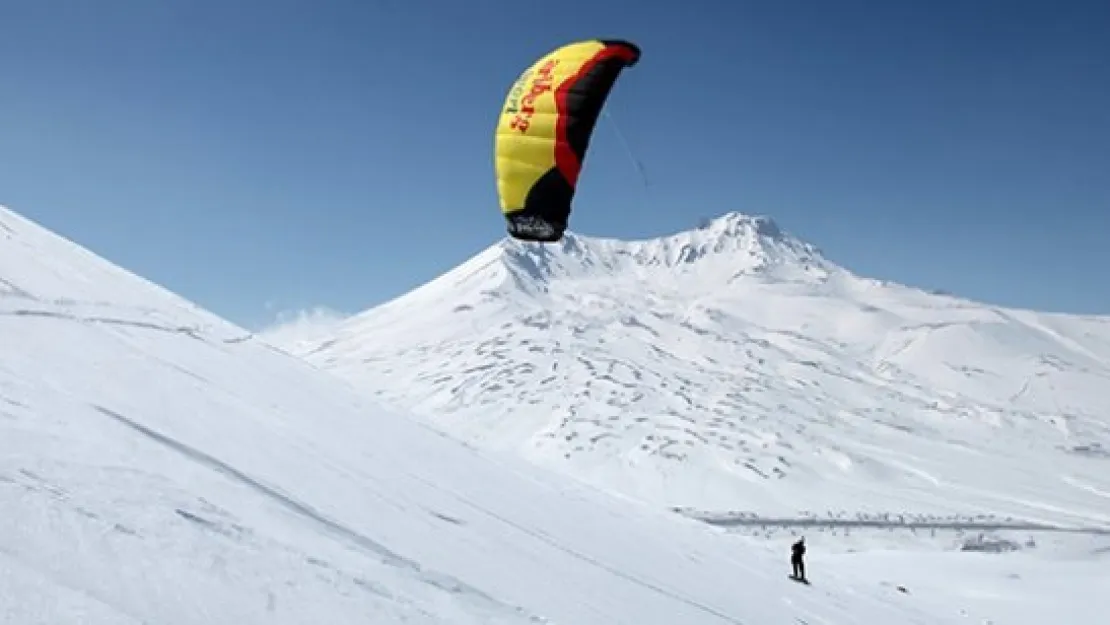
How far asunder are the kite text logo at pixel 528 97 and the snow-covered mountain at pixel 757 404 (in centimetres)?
2829

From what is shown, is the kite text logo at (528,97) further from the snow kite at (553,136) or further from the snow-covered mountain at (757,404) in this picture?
the snow-covered mountain at (757,404)

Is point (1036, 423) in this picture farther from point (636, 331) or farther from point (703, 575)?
point (703, 575)

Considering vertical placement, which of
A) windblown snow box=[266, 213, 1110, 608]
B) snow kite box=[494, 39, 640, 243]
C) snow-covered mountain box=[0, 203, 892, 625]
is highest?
windblown snow box=[266, 213, 1110, 608]

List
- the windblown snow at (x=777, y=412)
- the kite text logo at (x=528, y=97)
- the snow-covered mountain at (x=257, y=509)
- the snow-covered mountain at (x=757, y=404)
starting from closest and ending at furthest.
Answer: the snow-covered mountain at (x=257, y=509)
the kite text logo at (x=528, y=97)
the windblown snow at (x=777, y=412)
the snow-covered mountain at (x=757, y=404)

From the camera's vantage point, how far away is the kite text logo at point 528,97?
60.4ft

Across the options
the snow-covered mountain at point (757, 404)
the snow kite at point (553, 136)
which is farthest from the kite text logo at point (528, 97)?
the snow-covered mountain at point (757, 404)

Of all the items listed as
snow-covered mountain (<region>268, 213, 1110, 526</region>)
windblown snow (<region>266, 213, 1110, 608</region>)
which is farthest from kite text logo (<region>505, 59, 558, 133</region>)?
snow-covered mountain (<region>268, 213, 1110, 526</region>)

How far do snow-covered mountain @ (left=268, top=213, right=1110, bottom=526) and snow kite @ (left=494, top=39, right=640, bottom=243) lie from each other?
93.1 ft

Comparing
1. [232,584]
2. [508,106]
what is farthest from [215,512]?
[508,106]

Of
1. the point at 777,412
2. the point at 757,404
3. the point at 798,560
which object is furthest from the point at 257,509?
the point at 757,404

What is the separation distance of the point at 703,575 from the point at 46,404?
1402 cm

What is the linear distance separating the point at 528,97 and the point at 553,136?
1.31 m

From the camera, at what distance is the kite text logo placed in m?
18.4

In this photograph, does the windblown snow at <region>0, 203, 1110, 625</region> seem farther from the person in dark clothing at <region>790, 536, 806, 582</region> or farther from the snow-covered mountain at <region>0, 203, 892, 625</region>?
the person in dark clothing at <region>790, 536, 806, 582</region>
